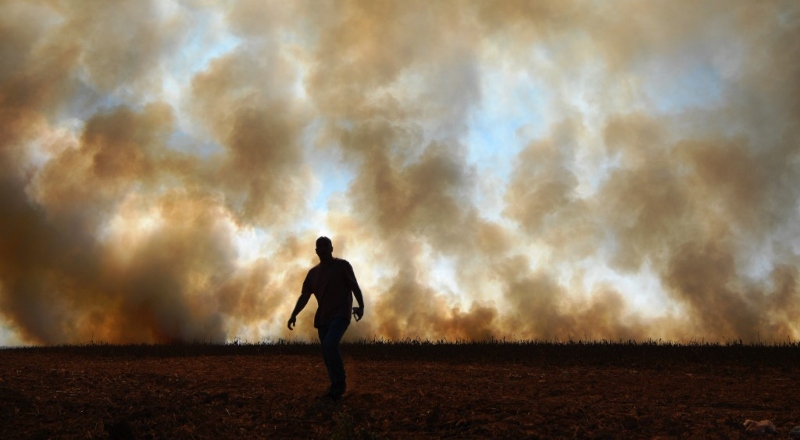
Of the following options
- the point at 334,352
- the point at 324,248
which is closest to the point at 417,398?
the point at 334,352

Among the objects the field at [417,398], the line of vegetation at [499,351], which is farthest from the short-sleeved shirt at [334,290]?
the line of vegetation at [499,351]

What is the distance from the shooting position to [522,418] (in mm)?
11648

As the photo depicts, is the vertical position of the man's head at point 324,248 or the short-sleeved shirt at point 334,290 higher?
the man's head at point 324,248

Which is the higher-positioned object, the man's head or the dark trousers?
the man's head

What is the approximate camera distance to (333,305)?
13211 millimetres

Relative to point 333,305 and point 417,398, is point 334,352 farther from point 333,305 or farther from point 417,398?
point 417,398

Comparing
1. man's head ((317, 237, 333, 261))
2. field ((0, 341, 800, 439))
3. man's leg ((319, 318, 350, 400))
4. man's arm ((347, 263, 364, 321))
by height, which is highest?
man's head ((317, 237, 333, 261))

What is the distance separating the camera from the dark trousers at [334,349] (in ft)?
42.7

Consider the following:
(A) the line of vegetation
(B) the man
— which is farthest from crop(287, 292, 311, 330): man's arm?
(A) the line of vegetation

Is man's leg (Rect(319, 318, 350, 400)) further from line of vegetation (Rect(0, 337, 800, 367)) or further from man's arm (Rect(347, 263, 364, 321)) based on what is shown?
line of vegetation (Rect(0, 337, 800, 367))

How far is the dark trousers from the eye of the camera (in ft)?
42.7

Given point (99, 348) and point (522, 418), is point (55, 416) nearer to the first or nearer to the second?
point (522, 418)

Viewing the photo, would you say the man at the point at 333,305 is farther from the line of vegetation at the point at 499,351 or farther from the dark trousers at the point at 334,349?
the line of vegetation at the point at 499,351

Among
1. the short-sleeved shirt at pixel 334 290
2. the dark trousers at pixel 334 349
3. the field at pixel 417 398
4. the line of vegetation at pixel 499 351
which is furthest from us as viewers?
the line of vegetation at pixel 499 351
